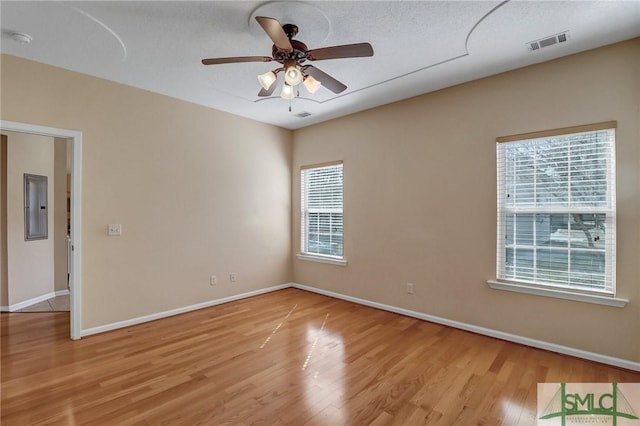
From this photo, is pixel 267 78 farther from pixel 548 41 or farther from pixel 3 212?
pixel 3 212

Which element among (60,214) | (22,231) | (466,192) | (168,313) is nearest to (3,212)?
(22,231)

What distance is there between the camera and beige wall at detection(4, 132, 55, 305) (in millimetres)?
4293

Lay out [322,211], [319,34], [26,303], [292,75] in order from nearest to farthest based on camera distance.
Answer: [292,75], [319,34], [26,303], [322,211]

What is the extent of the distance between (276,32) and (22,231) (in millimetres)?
4928

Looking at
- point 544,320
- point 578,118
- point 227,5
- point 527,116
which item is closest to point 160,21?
point 227,5

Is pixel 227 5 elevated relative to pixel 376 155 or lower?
elevated

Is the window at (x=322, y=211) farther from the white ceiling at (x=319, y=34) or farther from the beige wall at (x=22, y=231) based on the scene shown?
the beige wall at (x=22, y=231)

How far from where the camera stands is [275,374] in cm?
253

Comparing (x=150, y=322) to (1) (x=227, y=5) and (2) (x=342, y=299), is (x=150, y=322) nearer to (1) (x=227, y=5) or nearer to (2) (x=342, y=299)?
(2) (x=342, y=299)

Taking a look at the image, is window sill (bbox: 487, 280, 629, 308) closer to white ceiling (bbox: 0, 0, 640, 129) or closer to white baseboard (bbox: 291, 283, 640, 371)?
white baseboard (bbox: 291, 283, 640, 371)

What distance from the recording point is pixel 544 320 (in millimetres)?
2969

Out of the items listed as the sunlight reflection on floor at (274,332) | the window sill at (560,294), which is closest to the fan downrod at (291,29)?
the sunlight reflection on floor at (274,332)

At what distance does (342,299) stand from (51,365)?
335 centimetres

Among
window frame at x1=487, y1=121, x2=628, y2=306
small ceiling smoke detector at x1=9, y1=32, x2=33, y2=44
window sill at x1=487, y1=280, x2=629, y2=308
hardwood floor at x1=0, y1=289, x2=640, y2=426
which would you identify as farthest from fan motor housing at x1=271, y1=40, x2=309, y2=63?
window sill at x1=487, y1=280, x2=629, y2=308
